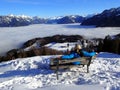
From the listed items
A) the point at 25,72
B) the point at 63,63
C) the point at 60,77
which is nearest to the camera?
the point at 60,77

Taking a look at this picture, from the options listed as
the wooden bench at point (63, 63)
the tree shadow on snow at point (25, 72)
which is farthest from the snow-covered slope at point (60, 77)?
the wooden bench at point (63, 63)

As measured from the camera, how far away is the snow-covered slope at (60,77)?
12047 mm

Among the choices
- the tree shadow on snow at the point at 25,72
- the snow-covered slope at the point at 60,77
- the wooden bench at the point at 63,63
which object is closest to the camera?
the snow-covered slope at the point at 60,77

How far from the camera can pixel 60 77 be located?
14016mm

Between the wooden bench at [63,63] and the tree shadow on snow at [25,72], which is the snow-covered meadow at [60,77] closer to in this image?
the tree shadow on snow at [25,72]

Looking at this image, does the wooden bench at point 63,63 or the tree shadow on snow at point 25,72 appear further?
the tree shadow on snow at point 25,72

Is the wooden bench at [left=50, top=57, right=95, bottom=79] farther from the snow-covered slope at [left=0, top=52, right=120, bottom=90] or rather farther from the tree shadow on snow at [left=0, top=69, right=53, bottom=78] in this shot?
the tree shadow on snow at [left=0, top=69, right=53, bottom=78]

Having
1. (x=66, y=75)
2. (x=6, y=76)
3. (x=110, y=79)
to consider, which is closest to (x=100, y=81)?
(x=110, y=79)

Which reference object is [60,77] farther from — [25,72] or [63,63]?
[25,72]

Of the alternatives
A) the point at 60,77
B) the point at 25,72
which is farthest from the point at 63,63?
the point at 25,72

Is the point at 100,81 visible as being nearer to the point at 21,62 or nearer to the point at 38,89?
the point at 38,89

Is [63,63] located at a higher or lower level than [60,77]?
higher

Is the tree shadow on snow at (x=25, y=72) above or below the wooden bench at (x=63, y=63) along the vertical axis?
below

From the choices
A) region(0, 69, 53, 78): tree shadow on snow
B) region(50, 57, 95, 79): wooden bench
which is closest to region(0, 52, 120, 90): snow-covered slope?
region(0, 69, 53, 78): tree shadow on snow
